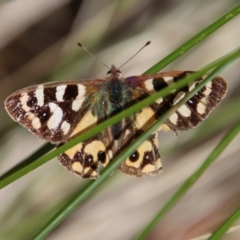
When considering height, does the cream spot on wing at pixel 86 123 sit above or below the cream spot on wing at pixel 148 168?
above

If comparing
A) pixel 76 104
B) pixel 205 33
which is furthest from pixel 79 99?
pixel 205 33

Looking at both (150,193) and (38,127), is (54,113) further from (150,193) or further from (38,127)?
(150,193)

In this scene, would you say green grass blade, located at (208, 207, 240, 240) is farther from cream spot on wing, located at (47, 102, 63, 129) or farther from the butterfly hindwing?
cream spot on wing, located at (47, 102, 63, 129)

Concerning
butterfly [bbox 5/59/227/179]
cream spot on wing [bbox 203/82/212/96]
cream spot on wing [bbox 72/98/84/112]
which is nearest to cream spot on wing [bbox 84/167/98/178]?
butterfly [bbox 5/59/227/179]

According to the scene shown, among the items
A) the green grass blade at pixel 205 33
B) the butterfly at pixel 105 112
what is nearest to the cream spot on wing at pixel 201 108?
the butterfly at pixel 105 112

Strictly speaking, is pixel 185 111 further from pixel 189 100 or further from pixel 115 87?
pixel 115 87

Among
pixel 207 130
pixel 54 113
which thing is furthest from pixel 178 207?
pixel 54 113

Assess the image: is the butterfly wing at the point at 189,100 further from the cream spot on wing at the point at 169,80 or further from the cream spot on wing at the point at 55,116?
the cream spot on wing at the point at 55,116
